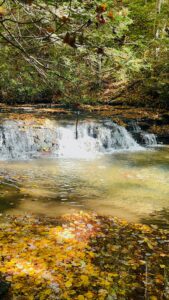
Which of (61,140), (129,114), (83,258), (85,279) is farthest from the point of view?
(129,114)

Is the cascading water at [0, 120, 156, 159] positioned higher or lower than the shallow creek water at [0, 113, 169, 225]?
higher

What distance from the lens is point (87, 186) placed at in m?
7.91

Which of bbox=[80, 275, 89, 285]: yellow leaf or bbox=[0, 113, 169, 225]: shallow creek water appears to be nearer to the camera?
bbox=[80, 275, 89, 285]: yellow leaf

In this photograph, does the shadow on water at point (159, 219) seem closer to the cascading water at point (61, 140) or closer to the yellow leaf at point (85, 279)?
the yellow leaf at point (85, 279)

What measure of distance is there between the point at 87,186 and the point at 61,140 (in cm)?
570

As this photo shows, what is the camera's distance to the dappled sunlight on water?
20.4 feet

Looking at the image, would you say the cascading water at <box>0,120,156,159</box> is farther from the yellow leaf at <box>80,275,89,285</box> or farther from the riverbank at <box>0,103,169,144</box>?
the yellow leaf at <box>80,275,89,285</box>

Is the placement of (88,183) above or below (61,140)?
below

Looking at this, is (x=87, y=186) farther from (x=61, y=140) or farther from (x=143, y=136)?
(x=143, y=136)

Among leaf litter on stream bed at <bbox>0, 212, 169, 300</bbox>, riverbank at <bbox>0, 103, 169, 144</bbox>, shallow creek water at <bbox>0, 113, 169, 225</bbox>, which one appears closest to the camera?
leaf litter on stream bed at <bbox>0, 212, 169, 300</bbox>

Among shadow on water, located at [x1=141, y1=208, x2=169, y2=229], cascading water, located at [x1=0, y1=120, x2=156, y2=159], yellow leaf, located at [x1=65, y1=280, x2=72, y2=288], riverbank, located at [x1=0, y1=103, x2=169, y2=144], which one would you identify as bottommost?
yellow leaf, located at [x1=65, y1=280, x2=72, y2=288]

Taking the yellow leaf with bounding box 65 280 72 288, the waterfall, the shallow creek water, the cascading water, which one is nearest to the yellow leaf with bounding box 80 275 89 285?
the yellow leaf with bounding box 65 280 72 288

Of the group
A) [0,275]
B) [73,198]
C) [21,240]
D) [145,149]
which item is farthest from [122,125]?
[0,275]

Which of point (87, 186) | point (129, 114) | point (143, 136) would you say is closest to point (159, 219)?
point (87, 186)
